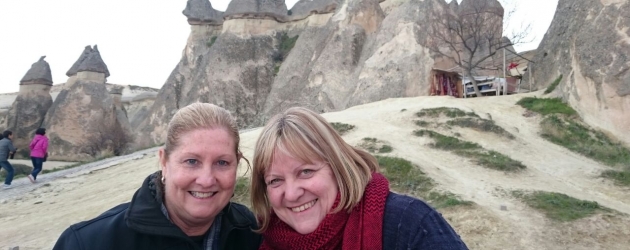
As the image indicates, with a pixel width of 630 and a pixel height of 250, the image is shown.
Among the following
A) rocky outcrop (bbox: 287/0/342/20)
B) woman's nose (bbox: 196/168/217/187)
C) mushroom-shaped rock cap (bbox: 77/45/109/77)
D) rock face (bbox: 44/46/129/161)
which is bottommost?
rock face (bbox: 44/46/129/161)

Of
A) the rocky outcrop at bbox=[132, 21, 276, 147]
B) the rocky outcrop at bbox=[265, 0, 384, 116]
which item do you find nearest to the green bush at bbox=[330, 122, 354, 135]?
the rocky outcrop at bbox=[265, 0, 384, 116]

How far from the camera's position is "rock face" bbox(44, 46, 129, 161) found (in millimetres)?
23234

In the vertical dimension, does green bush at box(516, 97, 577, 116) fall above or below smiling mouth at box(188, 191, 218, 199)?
below

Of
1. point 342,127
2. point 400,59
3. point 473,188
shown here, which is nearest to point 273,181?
point 473,188

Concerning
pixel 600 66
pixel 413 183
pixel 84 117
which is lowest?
pixel 84 117

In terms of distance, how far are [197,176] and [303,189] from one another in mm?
340

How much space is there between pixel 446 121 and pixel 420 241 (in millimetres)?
8897

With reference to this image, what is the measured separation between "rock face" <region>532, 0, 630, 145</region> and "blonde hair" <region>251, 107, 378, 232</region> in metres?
9.99

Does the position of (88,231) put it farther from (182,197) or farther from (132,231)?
(182,197)

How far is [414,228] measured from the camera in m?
1.42

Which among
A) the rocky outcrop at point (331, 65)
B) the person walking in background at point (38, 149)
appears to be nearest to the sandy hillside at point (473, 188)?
the person walking in background at point (38, 149)

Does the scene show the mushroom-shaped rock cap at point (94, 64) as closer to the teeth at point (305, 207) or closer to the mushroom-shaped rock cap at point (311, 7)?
the mushroom-shaped rock cap at point (311, 7)

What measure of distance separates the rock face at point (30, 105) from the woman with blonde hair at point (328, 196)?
86.7 ft

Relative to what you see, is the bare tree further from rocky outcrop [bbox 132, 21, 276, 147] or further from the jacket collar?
the jacket collar
